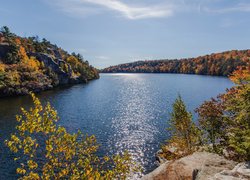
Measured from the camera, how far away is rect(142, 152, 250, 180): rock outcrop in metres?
15.6

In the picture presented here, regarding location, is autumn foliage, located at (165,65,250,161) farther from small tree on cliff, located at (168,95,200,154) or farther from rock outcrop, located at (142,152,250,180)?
rock outcrop, located at (142,152,250,180)

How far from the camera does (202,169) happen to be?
17672 millimetres

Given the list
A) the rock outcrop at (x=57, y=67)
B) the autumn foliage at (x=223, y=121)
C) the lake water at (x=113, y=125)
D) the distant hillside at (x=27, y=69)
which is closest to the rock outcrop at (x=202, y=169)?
the autumn foliage at (x=223, y=121)

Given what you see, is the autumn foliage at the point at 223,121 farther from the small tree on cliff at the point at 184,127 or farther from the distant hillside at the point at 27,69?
the distant hillside at the point at 27,69

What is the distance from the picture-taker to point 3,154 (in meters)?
43.2

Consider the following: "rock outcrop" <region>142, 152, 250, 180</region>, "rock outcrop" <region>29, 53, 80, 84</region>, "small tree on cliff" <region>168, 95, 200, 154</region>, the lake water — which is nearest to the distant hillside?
"rock outcrop" <region>29, 53, 80, 84</region>

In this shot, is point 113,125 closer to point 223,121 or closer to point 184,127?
point 184,127

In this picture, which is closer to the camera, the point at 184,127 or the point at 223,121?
the point at 223,121

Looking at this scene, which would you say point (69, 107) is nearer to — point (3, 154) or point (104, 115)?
point (104, 115)

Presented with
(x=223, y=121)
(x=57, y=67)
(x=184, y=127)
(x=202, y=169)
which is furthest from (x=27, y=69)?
(x=202, y=169)

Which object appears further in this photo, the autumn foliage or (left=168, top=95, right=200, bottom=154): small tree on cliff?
(left=168, top=95, right=200, bottom=154): small tree on cliff

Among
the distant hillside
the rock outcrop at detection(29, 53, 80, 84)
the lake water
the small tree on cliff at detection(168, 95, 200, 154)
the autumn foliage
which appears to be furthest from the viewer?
the rock outcrop at detection(29, 53, 80, 84)

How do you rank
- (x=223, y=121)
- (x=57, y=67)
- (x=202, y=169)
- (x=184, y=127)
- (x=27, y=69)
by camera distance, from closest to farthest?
(x=202, y=169) < (x=223, y=121) < (x=184, y=127) < (x=27, y=69) < (x=57, y=67)

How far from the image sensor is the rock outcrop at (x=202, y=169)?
15.6m
